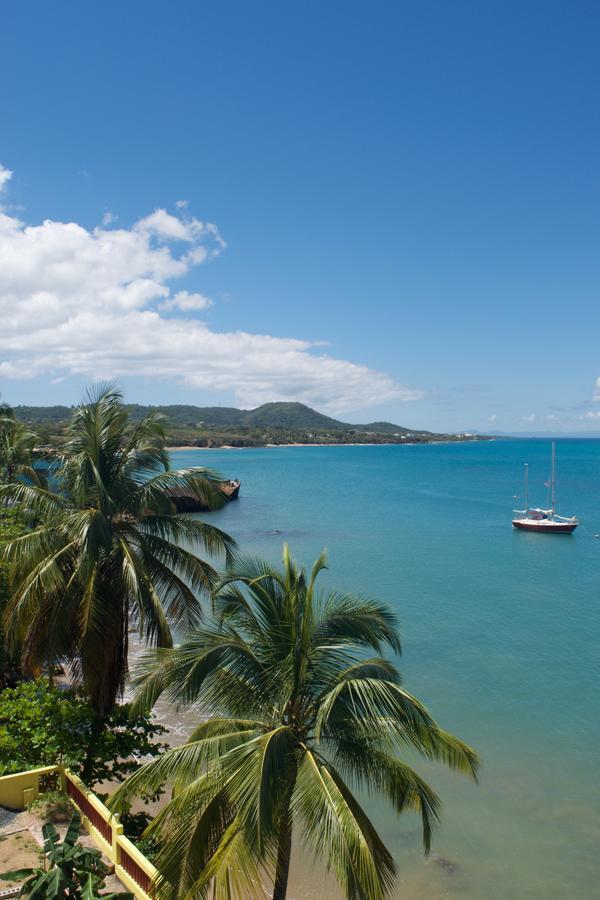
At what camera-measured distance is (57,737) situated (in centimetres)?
1060

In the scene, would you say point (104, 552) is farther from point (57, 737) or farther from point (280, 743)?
point (280, 743)

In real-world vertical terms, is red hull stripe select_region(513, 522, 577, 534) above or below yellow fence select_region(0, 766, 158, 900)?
below

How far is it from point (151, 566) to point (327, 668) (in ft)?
15.7

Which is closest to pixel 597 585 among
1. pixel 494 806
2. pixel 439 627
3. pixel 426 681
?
pixel 439 627

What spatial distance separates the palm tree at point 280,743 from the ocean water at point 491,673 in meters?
5.77

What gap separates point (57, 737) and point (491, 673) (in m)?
16.9

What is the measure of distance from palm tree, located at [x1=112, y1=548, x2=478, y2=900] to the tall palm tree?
2.39 metres

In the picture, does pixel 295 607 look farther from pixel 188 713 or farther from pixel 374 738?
pixel 188 713

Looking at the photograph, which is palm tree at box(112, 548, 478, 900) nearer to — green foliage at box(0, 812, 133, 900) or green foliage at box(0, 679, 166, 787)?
green foliage at box(0, 812, 133, 900)

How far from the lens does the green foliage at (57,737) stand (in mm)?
10531

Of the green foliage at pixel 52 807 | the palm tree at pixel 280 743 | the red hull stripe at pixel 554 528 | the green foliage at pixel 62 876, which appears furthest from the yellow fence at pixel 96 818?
the red hull stripe at pixel 554 528

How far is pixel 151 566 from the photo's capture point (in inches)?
487

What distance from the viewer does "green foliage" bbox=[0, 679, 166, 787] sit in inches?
415

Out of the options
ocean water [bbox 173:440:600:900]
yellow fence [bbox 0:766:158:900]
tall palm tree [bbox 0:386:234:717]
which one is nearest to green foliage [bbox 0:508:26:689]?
tall palm tree [bbox 0:386:234:717]
